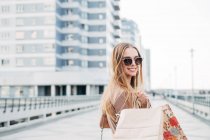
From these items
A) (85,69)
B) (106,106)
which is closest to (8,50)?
(85,69)

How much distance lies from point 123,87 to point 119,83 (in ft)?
0.15

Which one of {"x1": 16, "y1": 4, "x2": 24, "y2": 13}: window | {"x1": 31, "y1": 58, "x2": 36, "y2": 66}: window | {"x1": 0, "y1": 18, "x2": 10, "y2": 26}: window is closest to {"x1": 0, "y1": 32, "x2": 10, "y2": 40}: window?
{"x1": 0, "y1": 18, "x2": 10, "y2": 26}: window

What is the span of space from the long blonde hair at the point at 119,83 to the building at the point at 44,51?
67.5m

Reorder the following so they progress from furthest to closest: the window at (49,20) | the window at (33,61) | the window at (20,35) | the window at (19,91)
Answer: the window at (20,35)
the window at (19,91)
the window at (33,61)
the window at (49,20)

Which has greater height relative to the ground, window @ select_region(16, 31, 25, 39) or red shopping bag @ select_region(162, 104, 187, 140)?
window @ select_region(16, 31, 25, 39)

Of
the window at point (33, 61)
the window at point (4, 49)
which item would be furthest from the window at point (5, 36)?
the window at point (33, 61)

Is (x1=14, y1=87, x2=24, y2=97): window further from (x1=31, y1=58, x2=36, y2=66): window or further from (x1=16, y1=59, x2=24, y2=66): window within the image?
(x1=31, y1=58, x2=36, y2=66): window

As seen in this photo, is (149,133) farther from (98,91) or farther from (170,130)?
(98,91)

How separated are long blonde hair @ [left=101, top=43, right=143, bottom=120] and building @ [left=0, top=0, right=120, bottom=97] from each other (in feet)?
221

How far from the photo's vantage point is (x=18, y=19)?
72938mm

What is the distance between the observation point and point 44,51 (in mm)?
71312

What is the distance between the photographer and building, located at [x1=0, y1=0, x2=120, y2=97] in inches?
2788

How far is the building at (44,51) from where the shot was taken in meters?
70.8

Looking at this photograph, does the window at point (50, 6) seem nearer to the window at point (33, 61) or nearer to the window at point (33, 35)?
the window at point (33, 35)
